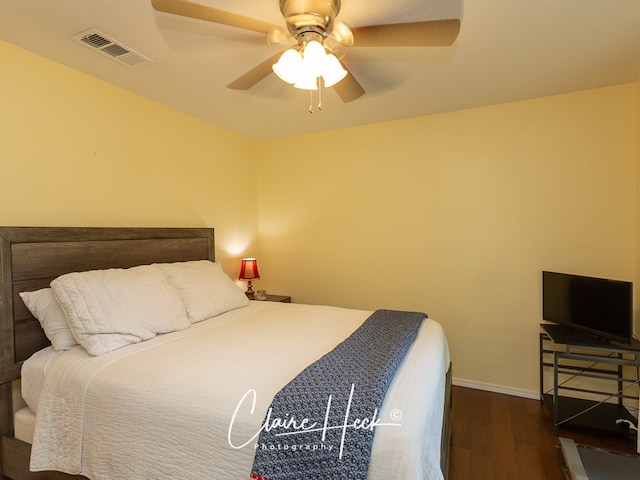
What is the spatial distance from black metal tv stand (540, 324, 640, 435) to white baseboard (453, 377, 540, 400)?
9 centimetres

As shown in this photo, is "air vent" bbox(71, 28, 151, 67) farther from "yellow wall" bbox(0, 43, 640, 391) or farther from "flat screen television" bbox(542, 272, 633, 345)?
"flat screen television" bbox(542, 272, 633, 345)

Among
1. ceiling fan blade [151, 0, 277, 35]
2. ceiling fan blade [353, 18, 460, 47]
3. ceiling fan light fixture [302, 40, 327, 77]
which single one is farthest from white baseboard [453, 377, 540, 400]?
ceiling fan blade [151, 0, 277, 35]

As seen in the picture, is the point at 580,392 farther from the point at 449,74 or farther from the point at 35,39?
the point at 35,39

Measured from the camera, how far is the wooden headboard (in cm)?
168

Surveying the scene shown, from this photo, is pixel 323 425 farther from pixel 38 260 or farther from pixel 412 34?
pixel 38 260

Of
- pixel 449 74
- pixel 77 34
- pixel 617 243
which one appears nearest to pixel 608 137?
pixel 617 243

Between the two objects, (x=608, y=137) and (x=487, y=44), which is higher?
(x=487, y=44)

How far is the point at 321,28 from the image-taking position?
4.73ft

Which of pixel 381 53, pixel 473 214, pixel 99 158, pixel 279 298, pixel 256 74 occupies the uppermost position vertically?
pixel 381 53

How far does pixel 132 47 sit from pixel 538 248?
3131mm

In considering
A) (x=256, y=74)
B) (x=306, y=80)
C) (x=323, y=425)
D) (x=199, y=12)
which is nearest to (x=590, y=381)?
(x=323, y=425)

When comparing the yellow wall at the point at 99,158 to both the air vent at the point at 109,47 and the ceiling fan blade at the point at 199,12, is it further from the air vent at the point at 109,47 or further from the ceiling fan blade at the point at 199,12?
the ceiling fan blade at the point at 199,12

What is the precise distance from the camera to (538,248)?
264 cm

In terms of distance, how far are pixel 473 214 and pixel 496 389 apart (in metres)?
1.49
